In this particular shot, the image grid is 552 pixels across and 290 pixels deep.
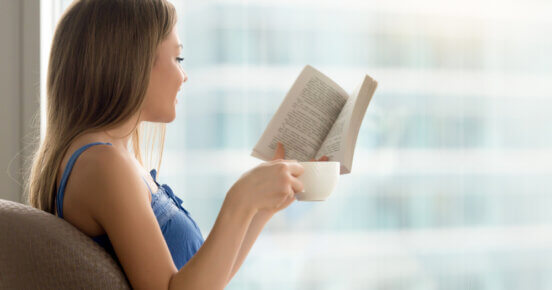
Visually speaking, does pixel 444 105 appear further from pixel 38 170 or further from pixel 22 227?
pixel 22 227

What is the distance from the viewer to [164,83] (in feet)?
2.83

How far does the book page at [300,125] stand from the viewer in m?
0.95

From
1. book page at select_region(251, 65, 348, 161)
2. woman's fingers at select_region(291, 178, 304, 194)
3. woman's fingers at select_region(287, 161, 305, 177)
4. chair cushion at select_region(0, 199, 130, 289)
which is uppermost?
book page at select_region(251, 65, 348, 161)

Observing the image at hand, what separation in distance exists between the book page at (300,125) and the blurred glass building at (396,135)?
760 millimetres

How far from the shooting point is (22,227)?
25.3 inches

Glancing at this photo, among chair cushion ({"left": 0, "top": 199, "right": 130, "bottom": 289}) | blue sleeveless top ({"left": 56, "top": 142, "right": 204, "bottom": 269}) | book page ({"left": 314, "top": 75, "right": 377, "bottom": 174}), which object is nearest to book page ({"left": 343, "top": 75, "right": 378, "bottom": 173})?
book page ({"left": 314, "top": 75, "right": 377, "bottom": 174})

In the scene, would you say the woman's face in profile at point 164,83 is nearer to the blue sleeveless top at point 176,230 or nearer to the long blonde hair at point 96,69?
the long blonde hair at point 96,69

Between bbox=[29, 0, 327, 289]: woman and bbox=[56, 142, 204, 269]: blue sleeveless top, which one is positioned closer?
bbox=[29, 0, 327, 289]: woman

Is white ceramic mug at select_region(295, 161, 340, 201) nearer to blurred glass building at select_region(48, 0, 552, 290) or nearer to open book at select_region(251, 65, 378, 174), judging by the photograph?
open book at select_region(251, 65, 378, 174)

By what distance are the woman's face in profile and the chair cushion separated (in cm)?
28

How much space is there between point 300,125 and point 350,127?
14 centimetres

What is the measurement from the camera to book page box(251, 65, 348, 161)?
0.95 meters

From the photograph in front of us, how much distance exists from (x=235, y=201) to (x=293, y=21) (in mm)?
1154

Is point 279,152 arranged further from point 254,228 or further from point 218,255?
point 218,255
